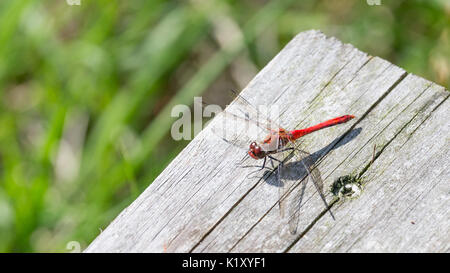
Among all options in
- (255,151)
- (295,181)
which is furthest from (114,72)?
(295,181)

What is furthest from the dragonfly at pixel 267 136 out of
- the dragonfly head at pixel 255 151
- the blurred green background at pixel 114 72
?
the blurred green background at pixel 114 72

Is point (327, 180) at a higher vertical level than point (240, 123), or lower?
lower

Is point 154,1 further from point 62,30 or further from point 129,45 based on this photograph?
point 62,30

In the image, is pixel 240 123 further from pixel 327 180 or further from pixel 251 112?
pixel 327 180

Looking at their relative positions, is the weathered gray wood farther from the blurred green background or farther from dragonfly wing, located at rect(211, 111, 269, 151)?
the blurred green background

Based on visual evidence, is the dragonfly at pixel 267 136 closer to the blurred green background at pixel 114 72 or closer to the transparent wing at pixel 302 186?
the transparent wing at pixel 302 186
